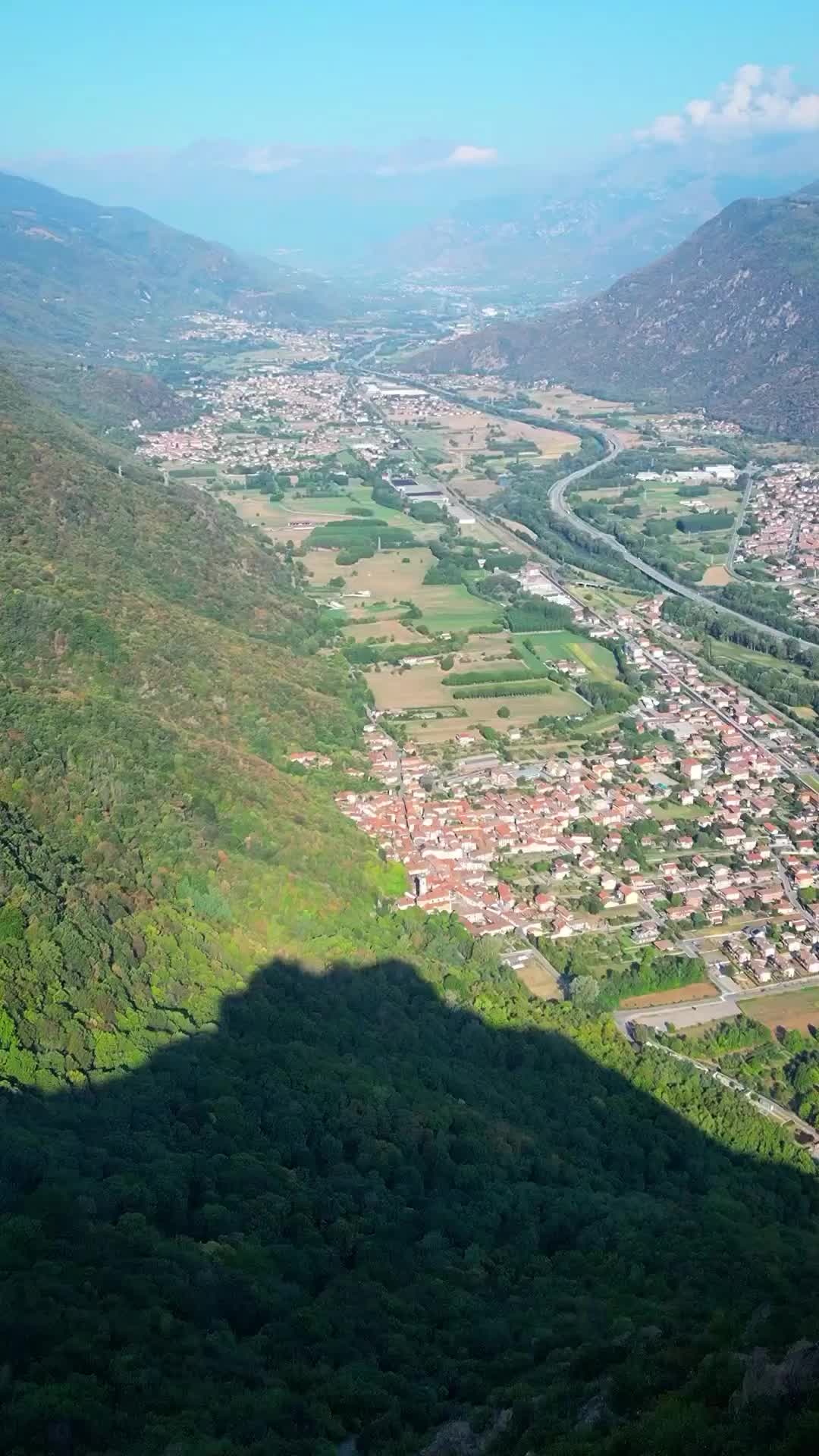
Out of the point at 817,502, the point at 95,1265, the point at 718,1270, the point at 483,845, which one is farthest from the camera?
the point at 817,502

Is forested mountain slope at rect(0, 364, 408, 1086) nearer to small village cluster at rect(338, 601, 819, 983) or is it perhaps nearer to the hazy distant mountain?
small village cluster at rect(338, 601, 819, 983)

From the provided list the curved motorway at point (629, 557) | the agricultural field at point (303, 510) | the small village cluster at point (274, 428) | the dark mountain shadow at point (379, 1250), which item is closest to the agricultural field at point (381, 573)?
the agricultural field at point (303, 510)

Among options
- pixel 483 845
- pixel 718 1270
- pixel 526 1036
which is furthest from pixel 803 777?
pixel 718 1270

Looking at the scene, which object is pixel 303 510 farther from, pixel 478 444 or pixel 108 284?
pixel 108 284

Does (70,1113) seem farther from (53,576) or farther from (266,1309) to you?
(53,576)

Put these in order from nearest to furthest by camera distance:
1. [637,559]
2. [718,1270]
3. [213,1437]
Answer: [213,1437]
[718,1270]
[637,559]

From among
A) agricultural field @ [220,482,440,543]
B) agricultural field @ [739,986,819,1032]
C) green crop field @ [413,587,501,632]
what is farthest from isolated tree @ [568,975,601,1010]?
agricultural field @ [220,482,440,543]

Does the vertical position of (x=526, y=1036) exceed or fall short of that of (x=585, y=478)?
it falls short
